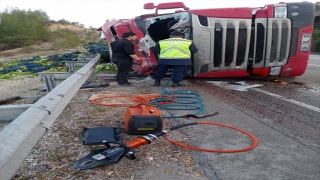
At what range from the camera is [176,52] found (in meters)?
5.93

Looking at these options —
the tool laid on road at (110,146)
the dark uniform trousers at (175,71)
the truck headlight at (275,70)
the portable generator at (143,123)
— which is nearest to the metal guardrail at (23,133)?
the tool laid on road at (110,146)

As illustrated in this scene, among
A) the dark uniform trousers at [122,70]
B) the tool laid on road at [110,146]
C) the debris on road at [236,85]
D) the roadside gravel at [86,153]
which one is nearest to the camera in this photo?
the roadside gravel at [86,153]

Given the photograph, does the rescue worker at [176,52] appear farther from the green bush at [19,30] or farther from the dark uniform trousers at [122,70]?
the green bush at [19,30]

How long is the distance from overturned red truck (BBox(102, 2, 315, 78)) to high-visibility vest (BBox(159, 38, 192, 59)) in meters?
0.35

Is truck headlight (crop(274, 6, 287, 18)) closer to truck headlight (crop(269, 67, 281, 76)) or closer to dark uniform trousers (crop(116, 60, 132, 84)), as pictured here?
truck headlight (crop(269, 67, 281, 76))

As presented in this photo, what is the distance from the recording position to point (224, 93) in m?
5.28

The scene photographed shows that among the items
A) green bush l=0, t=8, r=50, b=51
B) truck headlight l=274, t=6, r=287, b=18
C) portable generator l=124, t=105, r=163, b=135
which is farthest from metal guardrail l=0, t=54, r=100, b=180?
green bush l=0, t=8, r=50, b=51

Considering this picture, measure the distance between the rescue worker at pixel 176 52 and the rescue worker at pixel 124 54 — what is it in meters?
0.65

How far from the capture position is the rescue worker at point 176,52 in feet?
19.2

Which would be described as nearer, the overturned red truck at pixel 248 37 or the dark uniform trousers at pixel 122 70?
the overturned red truck at pixel 248 37

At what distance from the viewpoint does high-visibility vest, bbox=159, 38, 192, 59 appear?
19.2 ft

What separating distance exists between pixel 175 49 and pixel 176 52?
66mm

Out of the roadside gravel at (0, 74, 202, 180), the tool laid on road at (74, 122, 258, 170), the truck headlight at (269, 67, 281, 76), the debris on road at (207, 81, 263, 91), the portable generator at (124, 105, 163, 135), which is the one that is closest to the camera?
the roadside gravel at (0, 74, 202, 180)

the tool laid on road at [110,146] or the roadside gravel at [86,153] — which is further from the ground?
the tool laid on road at [110,146]
